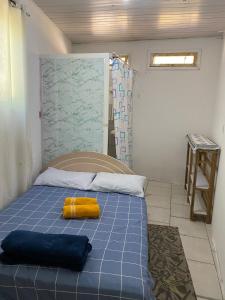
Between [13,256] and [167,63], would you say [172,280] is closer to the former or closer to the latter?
[13,256]

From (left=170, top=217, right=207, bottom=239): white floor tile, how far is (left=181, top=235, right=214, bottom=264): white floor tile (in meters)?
0.10

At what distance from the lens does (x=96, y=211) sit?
1.92m

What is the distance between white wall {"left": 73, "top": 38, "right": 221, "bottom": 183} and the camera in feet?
12.5

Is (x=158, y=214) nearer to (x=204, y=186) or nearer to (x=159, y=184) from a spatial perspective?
(x=204, y=186)

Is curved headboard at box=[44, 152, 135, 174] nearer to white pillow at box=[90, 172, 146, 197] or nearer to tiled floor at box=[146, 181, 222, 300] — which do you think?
white pillow at box=[90, 172, 146, 197]

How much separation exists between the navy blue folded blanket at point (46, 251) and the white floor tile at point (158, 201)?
2142mm

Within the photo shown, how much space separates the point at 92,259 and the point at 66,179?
50.2 inches

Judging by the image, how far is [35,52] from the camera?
2.69m

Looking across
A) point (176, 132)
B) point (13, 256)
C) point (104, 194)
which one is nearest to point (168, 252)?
point (104, 194)

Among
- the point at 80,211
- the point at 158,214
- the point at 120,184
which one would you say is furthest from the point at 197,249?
the point at 80,211

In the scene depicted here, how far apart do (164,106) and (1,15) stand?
285 centimetres

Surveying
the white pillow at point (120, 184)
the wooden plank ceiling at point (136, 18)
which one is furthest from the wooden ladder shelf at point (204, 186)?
the wooden plank ceiling at point (136, 18)

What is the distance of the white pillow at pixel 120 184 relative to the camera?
2.43 metres

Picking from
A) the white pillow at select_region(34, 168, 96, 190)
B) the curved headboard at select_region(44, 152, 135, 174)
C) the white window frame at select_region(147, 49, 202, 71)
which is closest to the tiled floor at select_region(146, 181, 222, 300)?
the curved headboard at select_region(44, 152, 135, 174)
